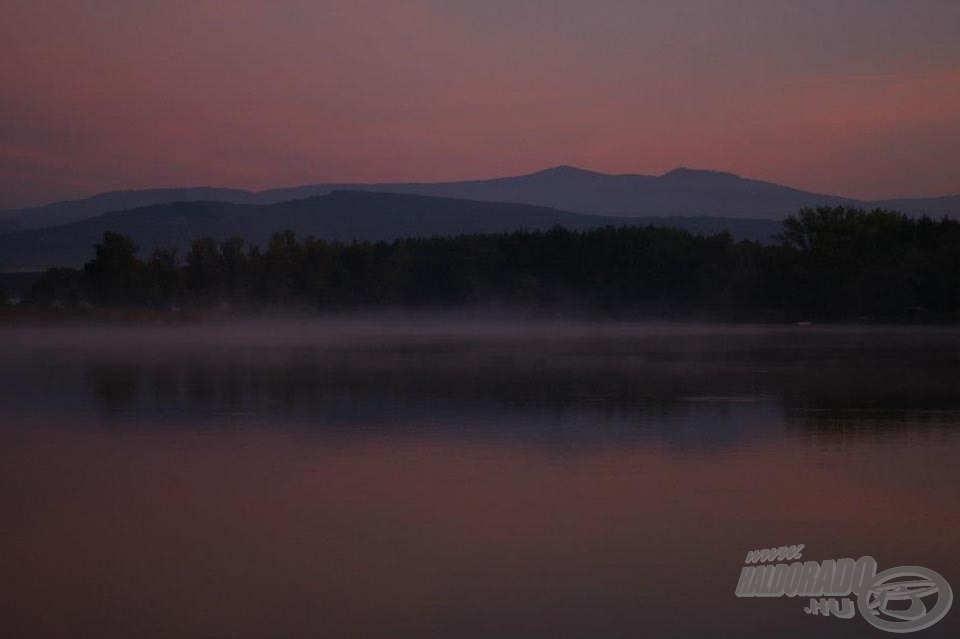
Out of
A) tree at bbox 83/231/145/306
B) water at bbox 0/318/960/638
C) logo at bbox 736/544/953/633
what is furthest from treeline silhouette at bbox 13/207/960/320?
logo at bbox 736/544/953/633

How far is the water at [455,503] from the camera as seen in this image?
5.36m

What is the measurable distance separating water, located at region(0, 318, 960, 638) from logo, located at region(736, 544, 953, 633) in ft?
0.32

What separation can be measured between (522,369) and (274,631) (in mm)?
14264

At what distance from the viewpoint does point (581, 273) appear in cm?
7419

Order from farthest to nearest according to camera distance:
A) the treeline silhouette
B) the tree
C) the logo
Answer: the tree
the treeline silhouette
the logo

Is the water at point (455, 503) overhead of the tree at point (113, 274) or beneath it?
overhead

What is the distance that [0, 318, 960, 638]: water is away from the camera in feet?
17.6

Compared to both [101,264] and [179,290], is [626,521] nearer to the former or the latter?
[101,264]

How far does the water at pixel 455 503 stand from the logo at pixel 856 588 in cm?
10

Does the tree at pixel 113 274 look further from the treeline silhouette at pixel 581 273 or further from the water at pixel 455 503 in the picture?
the water at pixel 455 503

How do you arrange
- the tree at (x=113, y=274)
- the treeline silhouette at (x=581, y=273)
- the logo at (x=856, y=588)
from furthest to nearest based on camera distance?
the tree at (x=113, y=274), the treeline silhouette at (x=581, y=273), the logo at (x=856, y=588)

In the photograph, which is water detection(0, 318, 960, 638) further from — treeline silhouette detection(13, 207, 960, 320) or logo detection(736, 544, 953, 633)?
treeline silhouette detection(13, 207, 960, 320)

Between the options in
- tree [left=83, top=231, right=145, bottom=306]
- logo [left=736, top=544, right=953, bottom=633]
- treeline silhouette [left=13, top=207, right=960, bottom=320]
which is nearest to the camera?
logo [left=736, top=544, right=953, bottom=633]

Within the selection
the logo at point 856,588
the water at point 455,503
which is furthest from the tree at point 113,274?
the logo at point 856,588
